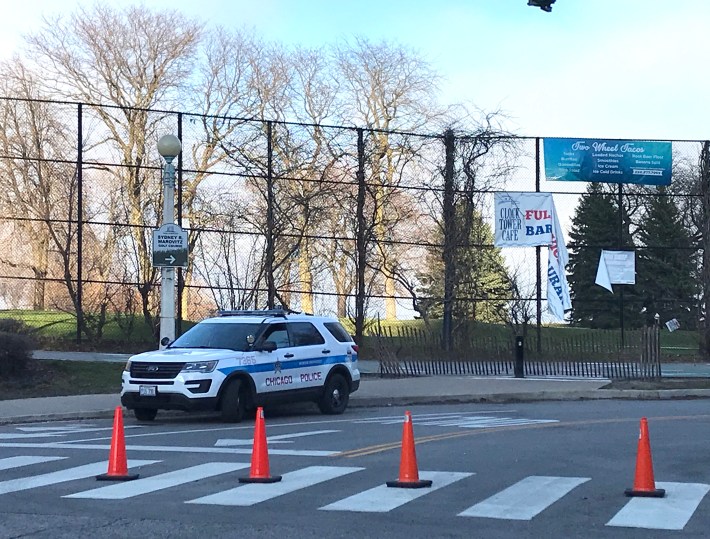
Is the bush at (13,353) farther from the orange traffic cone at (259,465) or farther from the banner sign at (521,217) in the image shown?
the banner sign at (521,217)

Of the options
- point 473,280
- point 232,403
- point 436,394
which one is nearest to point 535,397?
point 436,394

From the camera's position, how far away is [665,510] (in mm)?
9484

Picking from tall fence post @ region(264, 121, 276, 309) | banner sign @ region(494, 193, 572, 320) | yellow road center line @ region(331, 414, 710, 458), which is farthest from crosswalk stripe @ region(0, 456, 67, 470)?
banner sign @ region(494, 193, 572, 320)

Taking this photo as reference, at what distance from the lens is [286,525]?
28.6 ft

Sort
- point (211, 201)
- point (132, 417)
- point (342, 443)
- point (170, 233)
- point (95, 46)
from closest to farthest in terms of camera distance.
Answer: point (342, 443) < point (132, 417) < point (170, 233) < point (211, 201) < point (95, 46)

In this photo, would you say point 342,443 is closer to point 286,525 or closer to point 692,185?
point 286,525

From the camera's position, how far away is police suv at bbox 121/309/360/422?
16953 millimetres

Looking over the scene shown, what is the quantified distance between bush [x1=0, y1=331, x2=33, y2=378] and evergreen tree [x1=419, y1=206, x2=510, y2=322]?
15.1m

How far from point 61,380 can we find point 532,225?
17.7 m

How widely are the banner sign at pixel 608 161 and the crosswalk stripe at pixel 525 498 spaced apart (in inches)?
995

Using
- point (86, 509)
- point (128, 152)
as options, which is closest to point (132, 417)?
point (86, 509)

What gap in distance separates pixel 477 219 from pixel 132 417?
18679 mm

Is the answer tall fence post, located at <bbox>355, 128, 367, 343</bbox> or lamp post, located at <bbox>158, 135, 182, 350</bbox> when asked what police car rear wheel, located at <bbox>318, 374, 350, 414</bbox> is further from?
tall fence post, located at <bbox>355, 128, 367, 343</bbox>

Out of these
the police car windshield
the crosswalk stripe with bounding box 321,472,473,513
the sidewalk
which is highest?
the police car windshield
